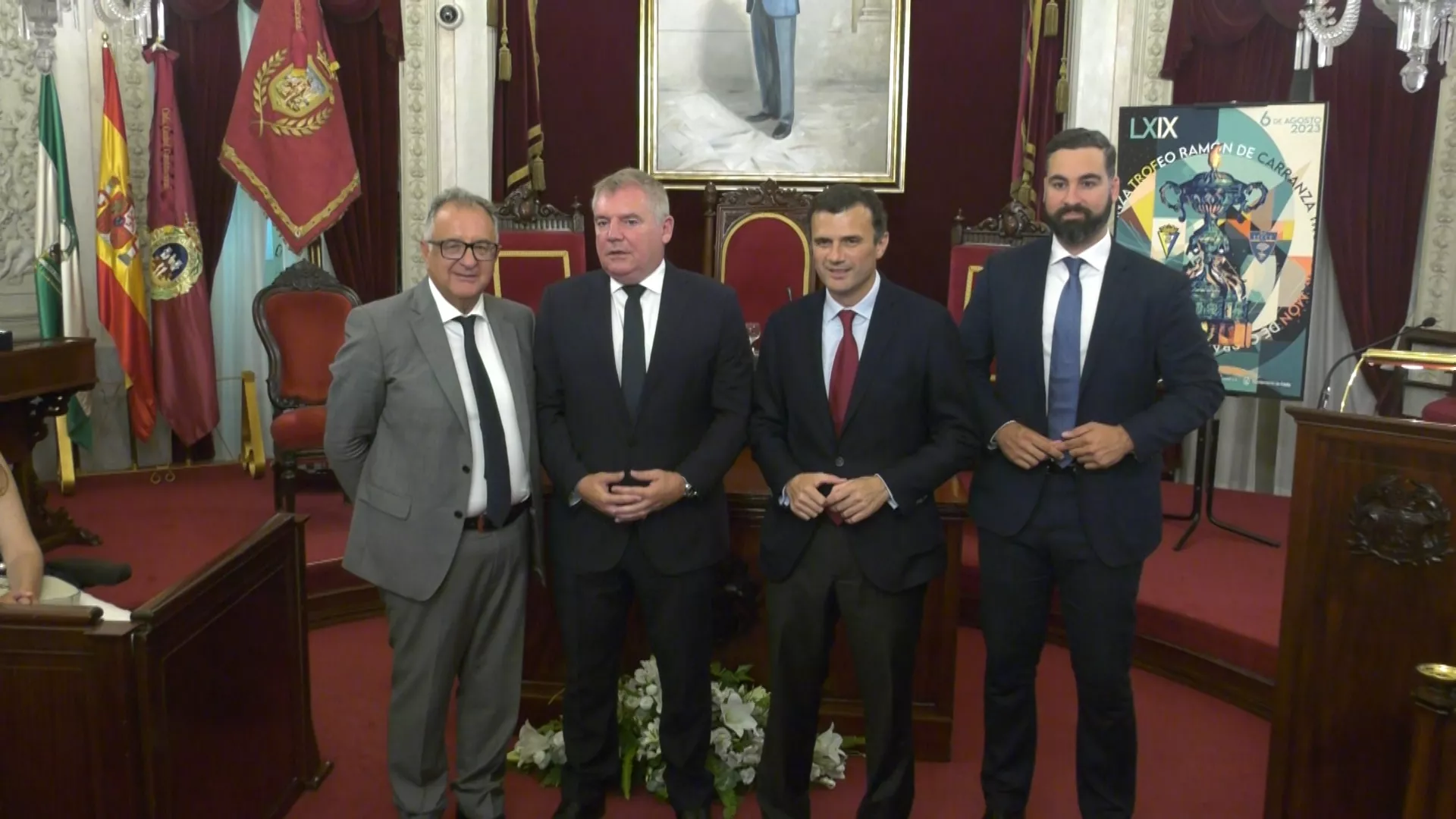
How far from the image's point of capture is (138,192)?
5500mm

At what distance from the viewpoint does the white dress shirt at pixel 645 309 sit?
2.37 metres

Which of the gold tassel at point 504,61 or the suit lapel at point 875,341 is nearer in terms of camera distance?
the suit lapel at point 875,341

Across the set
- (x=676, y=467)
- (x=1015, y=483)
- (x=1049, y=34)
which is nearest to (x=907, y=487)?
(x=1015, y=483)

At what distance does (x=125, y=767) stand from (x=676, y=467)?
1.18 metres

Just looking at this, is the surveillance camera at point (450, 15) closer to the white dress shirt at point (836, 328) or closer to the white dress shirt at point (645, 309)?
the white dress shirt at point (645, 309)

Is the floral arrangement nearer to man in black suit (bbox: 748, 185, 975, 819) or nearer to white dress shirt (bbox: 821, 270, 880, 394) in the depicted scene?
man in black suit (bbox: 748, 185, 975, 819)

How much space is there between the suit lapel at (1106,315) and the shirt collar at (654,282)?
95 cm

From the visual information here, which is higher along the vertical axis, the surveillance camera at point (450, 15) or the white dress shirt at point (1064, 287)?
the surveillance camera at point (450, 15)

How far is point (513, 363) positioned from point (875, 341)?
83 cm

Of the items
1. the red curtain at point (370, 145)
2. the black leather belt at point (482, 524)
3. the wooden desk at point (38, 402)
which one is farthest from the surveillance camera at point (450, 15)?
the black leather belt at point (482, 524)

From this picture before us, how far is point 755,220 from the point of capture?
5.32 metres

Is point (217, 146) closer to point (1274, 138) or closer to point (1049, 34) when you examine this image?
point (1049, 34)

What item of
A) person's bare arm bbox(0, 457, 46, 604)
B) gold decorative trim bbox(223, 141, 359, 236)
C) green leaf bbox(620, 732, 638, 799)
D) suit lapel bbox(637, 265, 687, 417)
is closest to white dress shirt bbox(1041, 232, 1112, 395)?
suit lapel bbox(637, 265, 687, 417)

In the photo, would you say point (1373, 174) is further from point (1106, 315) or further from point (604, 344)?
point (604, 344)
